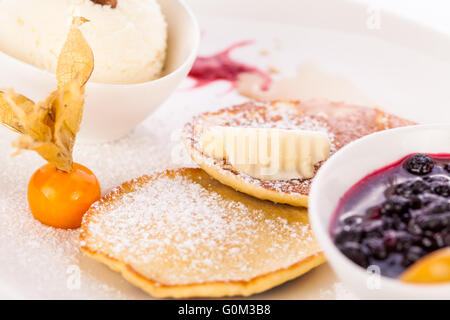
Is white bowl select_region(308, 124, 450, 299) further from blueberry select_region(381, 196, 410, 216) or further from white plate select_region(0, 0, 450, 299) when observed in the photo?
white plate select_region(0, 0, 450, 299)

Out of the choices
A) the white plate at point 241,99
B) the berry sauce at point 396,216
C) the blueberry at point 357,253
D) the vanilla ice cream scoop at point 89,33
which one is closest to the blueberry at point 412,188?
the berry sauce at point 396,216

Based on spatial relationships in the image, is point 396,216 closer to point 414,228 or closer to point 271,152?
point 414,228

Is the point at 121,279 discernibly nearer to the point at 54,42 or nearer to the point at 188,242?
the point at 188,242

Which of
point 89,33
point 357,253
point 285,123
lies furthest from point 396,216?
point 89,33

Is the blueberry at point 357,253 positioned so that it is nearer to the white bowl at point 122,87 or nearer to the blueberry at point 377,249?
the blueberry at point 377,249
